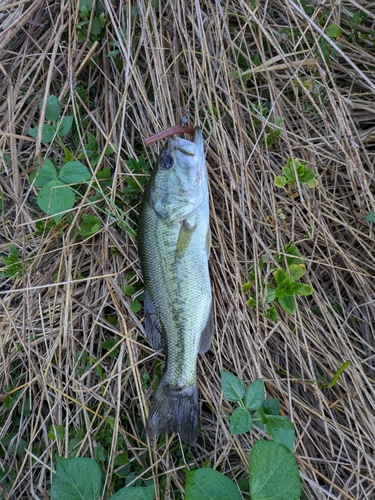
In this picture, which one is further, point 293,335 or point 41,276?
point 41,276

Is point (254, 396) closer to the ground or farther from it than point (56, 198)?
closer to the ground

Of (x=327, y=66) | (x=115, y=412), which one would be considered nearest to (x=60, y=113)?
(x=327, y=66)

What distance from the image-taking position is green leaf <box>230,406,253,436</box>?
2055mm

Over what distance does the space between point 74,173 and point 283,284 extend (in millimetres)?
1413

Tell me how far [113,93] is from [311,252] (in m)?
1.65

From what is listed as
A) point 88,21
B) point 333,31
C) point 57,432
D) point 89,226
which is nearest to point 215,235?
point 89,226

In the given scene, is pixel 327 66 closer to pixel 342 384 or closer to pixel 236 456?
pixel 342 384

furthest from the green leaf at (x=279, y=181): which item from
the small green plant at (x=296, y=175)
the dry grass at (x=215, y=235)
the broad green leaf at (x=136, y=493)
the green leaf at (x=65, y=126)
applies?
the broad green leaf at (x=136, y=493)

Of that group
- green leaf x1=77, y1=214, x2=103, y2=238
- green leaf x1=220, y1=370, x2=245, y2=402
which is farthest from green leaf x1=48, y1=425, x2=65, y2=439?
green leaf x1=77, y1=214, x2=103, y2=238

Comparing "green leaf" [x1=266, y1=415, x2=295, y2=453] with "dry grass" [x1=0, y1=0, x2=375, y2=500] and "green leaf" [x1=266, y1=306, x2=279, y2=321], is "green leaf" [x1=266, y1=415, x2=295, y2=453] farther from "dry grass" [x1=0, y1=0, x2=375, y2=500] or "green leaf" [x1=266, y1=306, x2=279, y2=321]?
"green leaf" [x1=266, y1=306, x2=279, y2=321]

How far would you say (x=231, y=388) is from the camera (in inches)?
84.4

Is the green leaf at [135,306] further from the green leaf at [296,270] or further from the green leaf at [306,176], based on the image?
the green leaf at [306,176]

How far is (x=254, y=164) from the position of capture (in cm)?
262

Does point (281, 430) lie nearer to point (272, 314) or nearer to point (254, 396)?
point (254, 396)
